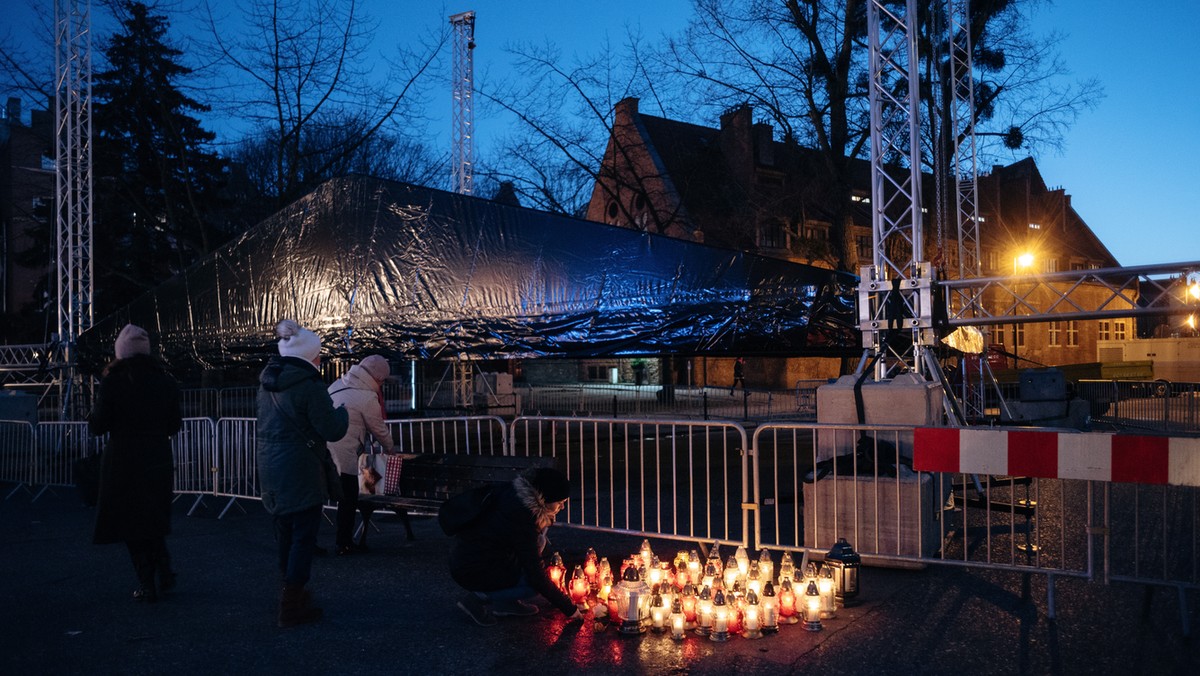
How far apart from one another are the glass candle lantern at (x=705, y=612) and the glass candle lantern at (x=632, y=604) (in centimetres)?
33

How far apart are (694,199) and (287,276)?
758 inches

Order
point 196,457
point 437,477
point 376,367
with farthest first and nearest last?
point 196,457 → point 376,367 → point 437,477

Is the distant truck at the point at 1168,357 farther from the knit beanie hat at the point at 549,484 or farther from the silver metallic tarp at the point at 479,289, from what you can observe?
the knit beanie hat at the point at 549,484

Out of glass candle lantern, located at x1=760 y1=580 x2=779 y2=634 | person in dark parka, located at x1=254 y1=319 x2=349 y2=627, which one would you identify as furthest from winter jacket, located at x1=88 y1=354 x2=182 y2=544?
glass candle lantern, located at x1=760 y1=580 x2=779 y2=634

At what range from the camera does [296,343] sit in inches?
229

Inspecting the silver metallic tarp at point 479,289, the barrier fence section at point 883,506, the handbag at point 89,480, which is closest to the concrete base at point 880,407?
the barrier fence section at point 883,506

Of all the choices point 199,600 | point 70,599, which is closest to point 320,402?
point 199,600

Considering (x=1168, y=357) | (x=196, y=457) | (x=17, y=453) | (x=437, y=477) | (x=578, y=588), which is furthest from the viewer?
(x=1168, y=357)

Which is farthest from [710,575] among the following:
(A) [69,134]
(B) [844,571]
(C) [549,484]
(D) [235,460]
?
(A) [69,134]

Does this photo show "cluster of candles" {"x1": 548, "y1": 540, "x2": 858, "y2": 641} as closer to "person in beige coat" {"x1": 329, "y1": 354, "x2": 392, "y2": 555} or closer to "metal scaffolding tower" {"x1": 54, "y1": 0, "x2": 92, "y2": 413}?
"person in beige coat" {"x1": 329, "y1": 354, "x2": 392, "y2": 555}

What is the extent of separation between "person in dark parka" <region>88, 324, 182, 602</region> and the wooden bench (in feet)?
6.52

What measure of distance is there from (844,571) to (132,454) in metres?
5.11

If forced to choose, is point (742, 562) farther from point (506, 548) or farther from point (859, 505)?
point (506, 548)

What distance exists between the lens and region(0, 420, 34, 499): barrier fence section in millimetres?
12570
